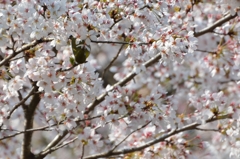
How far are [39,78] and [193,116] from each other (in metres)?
1.65

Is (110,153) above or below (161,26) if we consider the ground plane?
below

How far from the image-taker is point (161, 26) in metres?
3.65

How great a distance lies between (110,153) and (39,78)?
1313 millimetres

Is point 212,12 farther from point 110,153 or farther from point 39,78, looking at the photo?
point 39,78

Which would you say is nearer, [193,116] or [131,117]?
[131,117]

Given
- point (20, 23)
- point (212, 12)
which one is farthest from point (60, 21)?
point (212, 12)

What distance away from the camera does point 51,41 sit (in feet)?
11.4

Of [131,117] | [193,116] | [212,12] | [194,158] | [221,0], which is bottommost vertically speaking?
[194,158]

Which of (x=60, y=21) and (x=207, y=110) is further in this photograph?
(x=207, y=110)

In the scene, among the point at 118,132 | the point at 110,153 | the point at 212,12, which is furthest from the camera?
the point at 212,12

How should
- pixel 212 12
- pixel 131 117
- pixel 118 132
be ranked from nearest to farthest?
pixel 131 117, pixel 118 132, pixel 212 12

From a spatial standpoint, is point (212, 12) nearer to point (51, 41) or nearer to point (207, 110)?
point (207, 110)

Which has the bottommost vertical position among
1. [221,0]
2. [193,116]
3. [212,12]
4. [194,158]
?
[194,158]

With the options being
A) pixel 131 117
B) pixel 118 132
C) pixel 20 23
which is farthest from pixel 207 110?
pixel 20 23
